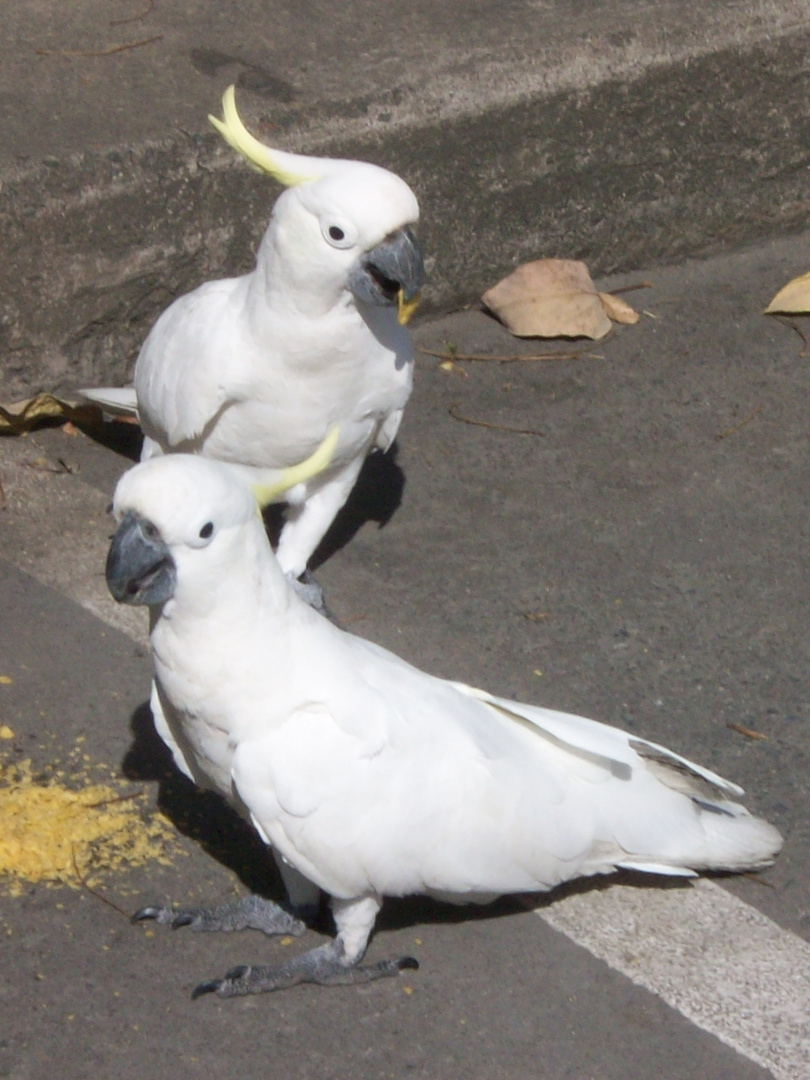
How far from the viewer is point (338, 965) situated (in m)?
2.40

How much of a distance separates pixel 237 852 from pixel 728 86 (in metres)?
3.20

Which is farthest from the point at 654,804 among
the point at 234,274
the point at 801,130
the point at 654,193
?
the point at 801,130

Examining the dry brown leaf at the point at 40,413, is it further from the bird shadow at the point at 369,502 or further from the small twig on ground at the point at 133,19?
the small twig on ground at the point at 133,19

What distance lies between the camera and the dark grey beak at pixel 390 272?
9.24 ft

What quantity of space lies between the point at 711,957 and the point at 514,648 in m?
0.94

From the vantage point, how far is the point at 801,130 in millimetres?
4711

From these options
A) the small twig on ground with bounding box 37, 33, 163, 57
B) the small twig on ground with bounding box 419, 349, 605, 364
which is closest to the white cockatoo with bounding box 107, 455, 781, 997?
the small twig on ground with bounding box 419, 349, 605, 364

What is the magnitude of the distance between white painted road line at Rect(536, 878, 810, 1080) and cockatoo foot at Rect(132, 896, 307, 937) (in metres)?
0.50

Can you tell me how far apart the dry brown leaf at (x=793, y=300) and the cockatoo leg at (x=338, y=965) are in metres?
2.86

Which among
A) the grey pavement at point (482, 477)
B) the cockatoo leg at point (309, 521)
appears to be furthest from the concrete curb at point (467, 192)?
the cockatoo leg at point (309, 521)

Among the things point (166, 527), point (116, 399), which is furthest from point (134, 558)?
point (116, 399)

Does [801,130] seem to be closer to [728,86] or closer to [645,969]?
A: [728,86]

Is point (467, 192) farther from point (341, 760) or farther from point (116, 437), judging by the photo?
point (341, 760)

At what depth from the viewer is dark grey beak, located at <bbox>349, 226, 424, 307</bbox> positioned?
2.82 m
